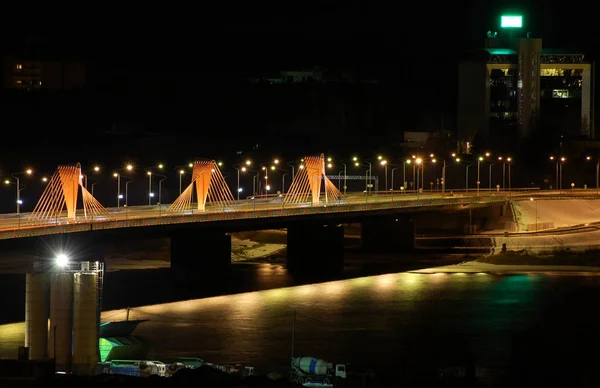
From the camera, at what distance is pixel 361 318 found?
1923 inches

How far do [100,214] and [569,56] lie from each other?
44.5 m

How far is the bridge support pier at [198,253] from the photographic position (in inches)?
2447

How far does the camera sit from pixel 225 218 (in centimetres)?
6125

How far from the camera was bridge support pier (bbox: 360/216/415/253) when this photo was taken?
72.1 metres

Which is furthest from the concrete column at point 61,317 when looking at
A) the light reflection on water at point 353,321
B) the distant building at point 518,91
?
the distant building at point 518,91

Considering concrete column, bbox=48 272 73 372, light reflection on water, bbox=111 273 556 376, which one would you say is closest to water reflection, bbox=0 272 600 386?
light reflection on water, bbox=111 273 556 376

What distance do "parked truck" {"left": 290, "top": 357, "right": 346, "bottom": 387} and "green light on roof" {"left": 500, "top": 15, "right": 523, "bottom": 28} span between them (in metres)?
62.9

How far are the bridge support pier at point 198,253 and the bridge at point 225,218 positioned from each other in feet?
0.13

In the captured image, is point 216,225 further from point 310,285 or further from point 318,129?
point 318,129

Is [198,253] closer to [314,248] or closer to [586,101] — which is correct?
[314,248]

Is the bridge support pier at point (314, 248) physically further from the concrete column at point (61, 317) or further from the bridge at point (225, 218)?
the concrete column at point (61, 317)

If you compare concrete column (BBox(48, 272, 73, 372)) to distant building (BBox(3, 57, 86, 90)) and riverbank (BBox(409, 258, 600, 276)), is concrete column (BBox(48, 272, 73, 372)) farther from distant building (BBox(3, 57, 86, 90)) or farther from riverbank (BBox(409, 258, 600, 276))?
distant building (BBox(3, 57, 86, 90))

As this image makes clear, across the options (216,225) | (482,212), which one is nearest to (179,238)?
(216,225)

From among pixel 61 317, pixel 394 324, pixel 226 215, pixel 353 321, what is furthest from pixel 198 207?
pixel 61 317
